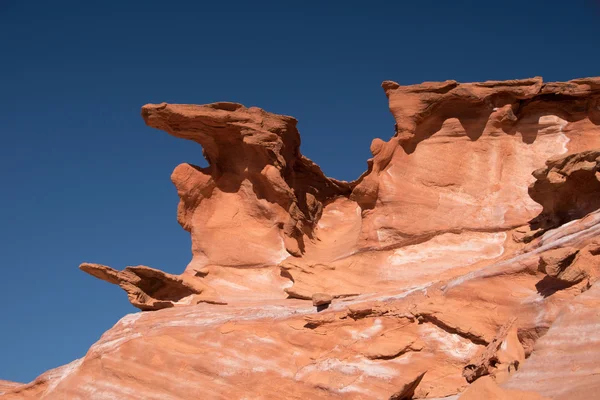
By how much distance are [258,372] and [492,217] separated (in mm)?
5500

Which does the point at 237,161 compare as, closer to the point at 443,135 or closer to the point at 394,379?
the point at 443,135

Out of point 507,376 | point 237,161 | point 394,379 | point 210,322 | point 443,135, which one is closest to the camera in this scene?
point 507,376

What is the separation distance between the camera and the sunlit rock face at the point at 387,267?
11.2m

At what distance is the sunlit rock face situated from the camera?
1119 cm

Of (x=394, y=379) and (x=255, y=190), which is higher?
(x=255, y=190)

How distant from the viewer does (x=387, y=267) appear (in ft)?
48.9

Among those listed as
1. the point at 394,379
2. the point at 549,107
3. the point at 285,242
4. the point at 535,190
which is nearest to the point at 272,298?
the point at 285,242

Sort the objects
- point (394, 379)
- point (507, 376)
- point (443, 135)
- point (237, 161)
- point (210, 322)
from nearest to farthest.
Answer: point (507, 376) < point (394, 379) < point (210, 322) < point (443, 135) < point (237, 161)

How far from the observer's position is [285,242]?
1614cm

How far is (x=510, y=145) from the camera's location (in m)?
15.6

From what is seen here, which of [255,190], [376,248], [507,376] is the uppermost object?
[255,190]

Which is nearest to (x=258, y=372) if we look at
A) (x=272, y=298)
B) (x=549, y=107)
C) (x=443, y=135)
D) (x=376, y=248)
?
(x=272, y=298)

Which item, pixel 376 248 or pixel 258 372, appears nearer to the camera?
pixel 258 372

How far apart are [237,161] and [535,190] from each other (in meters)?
6.46
